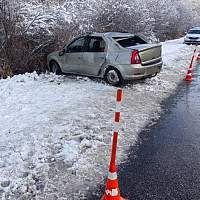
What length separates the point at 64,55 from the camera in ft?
37.2

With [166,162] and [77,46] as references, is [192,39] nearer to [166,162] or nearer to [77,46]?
[77,46]

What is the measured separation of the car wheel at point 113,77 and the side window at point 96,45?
2.61 ft

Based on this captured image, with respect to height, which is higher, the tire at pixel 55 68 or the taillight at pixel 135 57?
the taillight at pixel 135 57

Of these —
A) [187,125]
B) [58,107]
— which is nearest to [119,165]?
[187,125]

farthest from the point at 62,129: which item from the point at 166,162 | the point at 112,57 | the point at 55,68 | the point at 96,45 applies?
the point at 55,68

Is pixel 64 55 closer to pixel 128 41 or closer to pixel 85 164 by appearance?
pixel 128 41

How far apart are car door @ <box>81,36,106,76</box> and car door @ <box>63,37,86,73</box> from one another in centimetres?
25

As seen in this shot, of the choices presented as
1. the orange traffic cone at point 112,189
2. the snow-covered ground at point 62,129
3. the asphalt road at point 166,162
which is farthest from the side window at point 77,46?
the orange traffic cone at point 112,189

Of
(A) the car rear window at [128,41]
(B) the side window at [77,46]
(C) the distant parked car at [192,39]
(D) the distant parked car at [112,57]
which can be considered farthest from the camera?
(C) the distant parked car at [192,39]

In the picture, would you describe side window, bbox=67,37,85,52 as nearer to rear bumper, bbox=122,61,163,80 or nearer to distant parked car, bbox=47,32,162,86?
distant parked car, bbox=47,32,162,86

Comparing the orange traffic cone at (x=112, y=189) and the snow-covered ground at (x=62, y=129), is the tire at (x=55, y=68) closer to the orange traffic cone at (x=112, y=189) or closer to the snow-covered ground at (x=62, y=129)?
the snow-covered ground at (x=62, y=129)

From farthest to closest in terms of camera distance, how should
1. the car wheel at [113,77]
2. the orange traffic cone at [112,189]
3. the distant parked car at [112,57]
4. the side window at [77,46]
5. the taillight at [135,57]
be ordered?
the side window at [77,46], the car wheel at [113,77], the distant parked car at [112,57], the taillight at [135,57], the orange traffic cone at [112,189]

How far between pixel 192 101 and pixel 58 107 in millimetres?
3830

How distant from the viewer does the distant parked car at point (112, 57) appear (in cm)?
947
